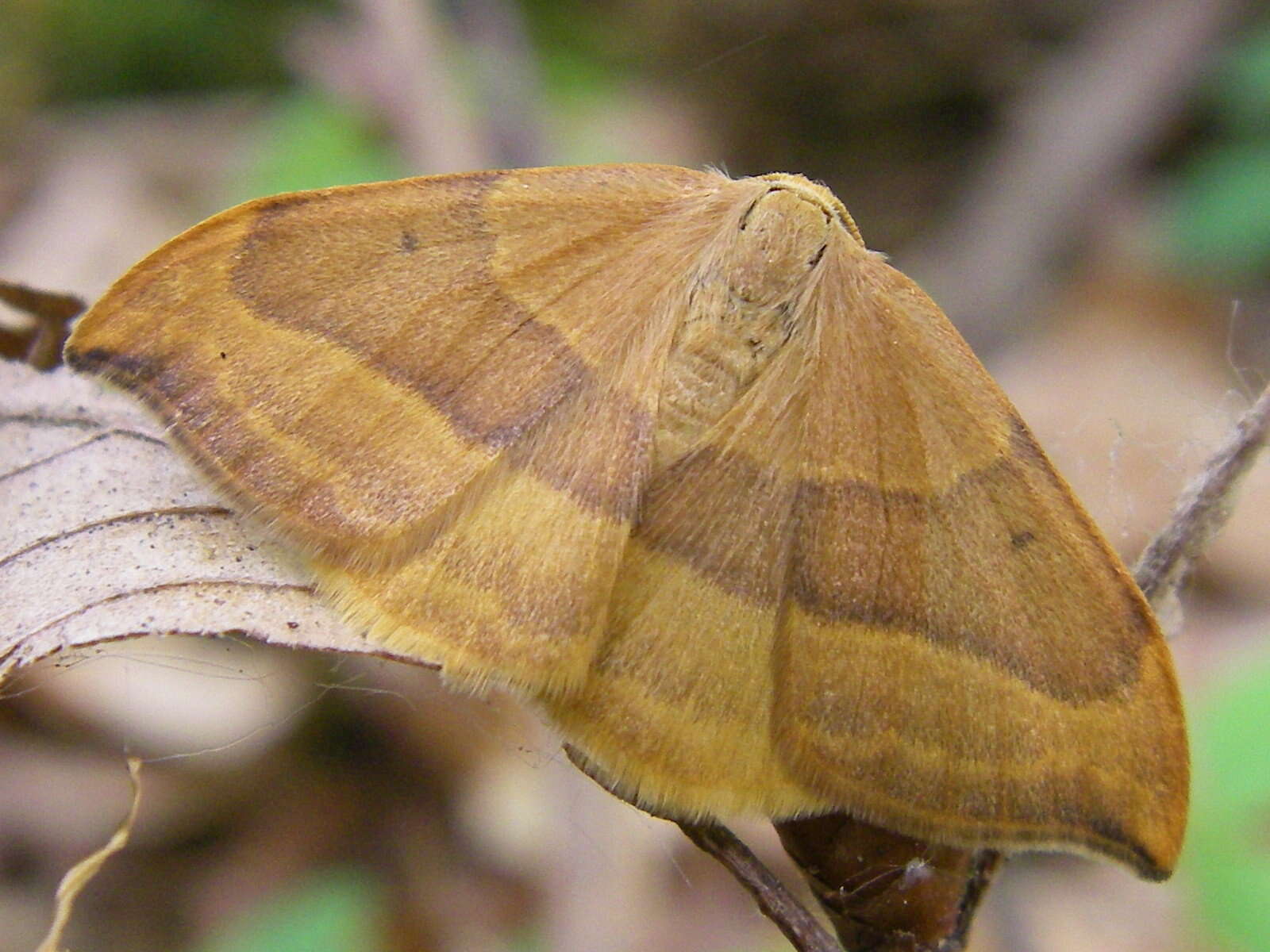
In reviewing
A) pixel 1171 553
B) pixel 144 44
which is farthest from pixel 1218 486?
pixel 144 44

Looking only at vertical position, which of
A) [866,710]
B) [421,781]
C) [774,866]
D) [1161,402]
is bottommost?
[421,781]

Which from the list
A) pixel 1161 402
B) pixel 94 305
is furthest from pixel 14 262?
pixel 1161 402

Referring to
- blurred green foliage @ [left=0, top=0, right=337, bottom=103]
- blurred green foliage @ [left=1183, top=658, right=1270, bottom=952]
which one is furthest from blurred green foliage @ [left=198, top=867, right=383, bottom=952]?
blurred green foliage @ [left=0, top=0, right=337, bottom=103]

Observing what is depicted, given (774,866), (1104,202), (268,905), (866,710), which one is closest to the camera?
(866,710)

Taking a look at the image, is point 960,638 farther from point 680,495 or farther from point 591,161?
point 591,161

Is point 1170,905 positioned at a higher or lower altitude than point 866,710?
lower

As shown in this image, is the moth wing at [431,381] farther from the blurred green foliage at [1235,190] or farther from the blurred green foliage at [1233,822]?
the blurred green foliage at [1235,190]

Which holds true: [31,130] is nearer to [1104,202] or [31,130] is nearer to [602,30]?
[602,30]
